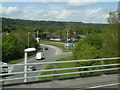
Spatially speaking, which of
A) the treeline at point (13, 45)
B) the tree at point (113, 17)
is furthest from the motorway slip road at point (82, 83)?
the treeline at point (13, 45)

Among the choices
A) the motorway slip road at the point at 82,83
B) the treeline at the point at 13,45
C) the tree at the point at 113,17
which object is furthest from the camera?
the treeline at the point at 13,45

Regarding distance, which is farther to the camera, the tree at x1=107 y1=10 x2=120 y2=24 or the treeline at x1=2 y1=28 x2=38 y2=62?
the treeline at x1=2 y1=28 x2=38 y2=62

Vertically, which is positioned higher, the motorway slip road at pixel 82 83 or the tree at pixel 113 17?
the tree at pixel 113 17

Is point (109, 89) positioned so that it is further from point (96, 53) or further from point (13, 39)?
point (13, 39)

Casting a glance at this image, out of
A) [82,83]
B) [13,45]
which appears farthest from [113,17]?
[13,45]

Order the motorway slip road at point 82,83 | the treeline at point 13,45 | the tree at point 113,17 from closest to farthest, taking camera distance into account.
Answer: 1. the motorway slip road at point 82,83
2. the tree at point 113,17
3. the treeline at point 13,45

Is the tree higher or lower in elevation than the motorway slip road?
higher

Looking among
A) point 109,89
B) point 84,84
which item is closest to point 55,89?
point 84,84

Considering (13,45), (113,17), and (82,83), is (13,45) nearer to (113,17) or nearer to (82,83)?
(113,17)

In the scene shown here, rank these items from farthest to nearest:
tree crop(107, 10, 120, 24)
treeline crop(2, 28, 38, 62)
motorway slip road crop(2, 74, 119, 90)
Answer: treeline crop(2, 28, 38, 62) → tree crop(107, 10, 120, 24) → motorway slip road crop(2, 74, 119, 90)

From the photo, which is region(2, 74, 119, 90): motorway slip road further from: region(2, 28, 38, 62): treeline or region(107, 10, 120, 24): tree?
region(2, 28, 38, 62): treeline

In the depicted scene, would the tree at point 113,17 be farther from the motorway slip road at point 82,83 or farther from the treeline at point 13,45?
the treeline at point 13,45

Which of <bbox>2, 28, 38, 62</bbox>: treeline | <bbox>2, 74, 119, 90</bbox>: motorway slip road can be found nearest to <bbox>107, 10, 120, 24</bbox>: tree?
<bbox>2, 74, 119, 90</bbox>: motorway slip road

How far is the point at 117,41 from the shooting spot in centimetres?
2983
